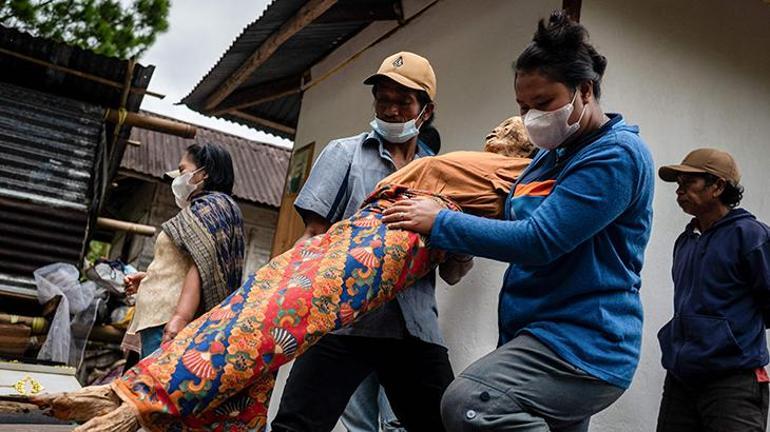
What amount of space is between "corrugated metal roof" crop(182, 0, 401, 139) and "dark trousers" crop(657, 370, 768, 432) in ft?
10.7

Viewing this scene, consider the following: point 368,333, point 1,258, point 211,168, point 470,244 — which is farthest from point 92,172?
point 470,244

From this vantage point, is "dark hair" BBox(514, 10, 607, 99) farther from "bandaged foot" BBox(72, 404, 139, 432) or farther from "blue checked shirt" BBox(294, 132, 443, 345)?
"bandaged foot" BBox(72, 404, 139, 432)

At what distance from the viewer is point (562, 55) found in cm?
194

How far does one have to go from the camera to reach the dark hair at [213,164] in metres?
3.58

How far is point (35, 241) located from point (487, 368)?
15.3 feet

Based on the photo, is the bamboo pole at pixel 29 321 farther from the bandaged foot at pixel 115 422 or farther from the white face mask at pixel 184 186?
the bandaged foot at pixel 115 422

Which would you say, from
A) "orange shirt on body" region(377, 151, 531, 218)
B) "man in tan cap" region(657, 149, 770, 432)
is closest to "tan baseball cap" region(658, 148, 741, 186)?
"man in tan cap" region(657, 149, 770, 432)

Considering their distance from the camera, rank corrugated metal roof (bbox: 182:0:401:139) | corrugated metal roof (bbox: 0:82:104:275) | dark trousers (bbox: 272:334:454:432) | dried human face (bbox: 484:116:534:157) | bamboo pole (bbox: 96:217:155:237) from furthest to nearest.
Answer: bamboo pole (bbox: 96:217:155:237) < corrugated metal roof (bbox: 0:82:104:275) < corrugated metal roof (bbox: 182:0:401:139) < dried human face (bbox: 484:116:534:157) < dark trousers (bbox: 272:334:454:432)

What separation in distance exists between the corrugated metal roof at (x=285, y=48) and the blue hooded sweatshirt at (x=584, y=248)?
3.48m

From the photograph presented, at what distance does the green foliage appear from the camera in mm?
11633

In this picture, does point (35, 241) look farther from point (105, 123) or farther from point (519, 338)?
point (519, 338)

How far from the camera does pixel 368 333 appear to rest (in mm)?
2447

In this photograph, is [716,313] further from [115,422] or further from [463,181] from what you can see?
[115,422]

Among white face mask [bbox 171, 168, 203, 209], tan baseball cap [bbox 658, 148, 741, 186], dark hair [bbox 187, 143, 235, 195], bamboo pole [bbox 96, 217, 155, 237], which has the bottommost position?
bamboo pole [bbox 96, 217, 155, 237]
